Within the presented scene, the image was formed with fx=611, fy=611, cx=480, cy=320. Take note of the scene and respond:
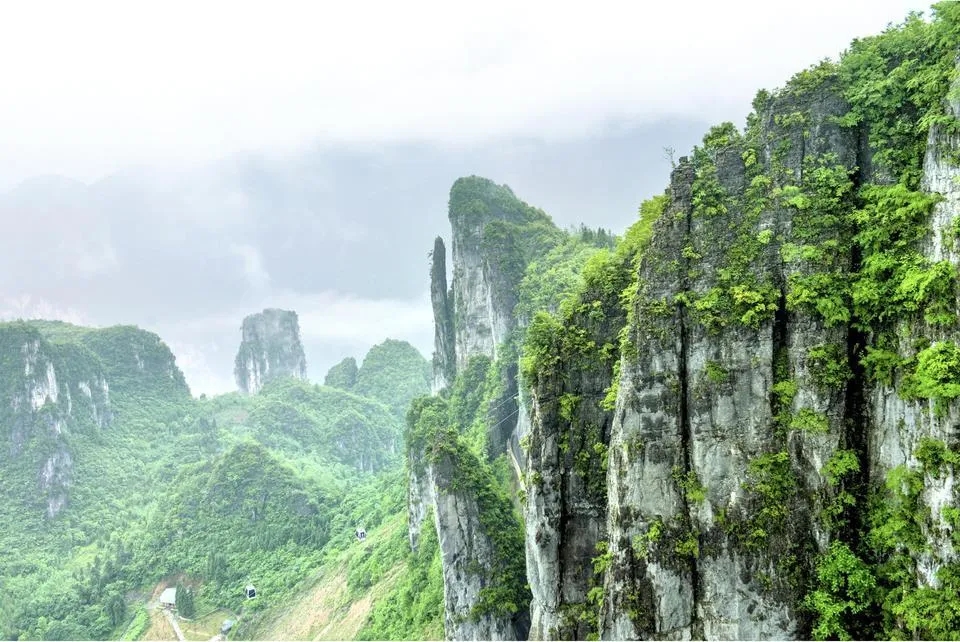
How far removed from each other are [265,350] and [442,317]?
10526 cm

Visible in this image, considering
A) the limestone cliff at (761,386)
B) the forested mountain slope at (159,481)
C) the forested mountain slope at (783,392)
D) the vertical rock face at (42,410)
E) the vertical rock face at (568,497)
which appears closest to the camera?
the forested mountain slope at (783,392)

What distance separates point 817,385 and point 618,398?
5.74 m

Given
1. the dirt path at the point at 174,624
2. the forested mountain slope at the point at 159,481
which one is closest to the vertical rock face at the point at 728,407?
the forested mountain slope at the point at 159,481

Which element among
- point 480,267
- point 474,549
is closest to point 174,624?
point 474,549

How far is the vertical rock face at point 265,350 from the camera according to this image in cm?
16538

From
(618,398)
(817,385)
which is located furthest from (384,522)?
(817,385)

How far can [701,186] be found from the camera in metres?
19.5

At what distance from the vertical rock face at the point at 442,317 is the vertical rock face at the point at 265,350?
99.4 m

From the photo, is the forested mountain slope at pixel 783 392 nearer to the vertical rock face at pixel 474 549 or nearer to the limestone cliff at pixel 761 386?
the limestone cliff at pixel 761 386

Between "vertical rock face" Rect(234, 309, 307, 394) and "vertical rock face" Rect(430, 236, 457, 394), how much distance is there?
99.4 m

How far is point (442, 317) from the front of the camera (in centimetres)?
7525

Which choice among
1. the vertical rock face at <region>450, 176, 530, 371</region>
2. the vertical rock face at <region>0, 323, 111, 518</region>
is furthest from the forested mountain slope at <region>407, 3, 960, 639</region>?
the vertical rock face at <region>0, 323, 111, 518</region>

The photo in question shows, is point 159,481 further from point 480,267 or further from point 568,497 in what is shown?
point 568,497

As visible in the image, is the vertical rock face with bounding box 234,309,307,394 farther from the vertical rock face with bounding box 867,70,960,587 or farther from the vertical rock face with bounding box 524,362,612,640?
the vertical rock face with bounding box 867,70,960,587
